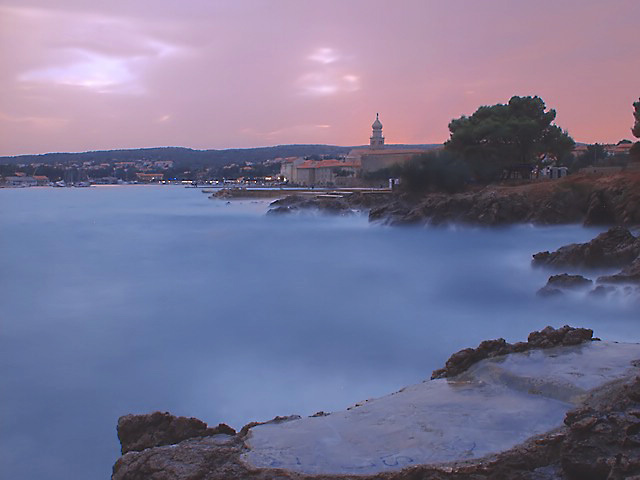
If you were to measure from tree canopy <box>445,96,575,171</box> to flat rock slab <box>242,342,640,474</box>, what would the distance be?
101 feet

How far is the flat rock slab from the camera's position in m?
3.23

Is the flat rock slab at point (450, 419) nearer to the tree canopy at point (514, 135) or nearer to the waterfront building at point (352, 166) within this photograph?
the tree canopy at point (514, 135)

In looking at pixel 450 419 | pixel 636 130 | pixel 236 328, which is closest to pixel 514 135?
pixel 636 130

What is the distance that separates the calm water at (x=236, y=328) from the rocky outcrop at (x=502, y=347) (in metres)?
1.70

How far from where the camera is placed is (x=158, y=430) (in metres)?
3.84

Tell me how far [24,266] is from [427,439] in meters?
17.1

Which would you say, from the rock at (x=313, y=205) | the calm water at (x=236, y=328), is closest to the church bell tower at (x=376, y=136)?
the rock at (x=313, y=205)

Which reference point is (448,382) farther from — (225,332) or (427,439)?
(225,332)

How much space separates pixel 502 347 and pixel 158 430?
2922 mm

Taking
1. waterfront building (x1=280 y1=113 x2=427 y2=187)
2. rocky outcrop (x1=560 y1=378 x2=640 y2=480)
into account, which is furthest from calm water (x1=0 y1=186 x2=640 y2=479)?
waterfront building (x1=280 y1=113 x2=427 y2=187)

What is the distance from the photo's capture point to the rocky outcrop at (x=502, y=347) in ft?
16.0

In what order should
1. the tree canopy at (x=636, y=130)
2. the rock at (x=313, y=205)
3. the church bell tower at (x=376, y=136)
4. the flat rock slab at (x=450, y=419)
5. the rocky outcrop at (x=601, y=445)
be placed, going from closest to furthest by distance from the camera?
1. the rocky outcrop at (x=601, y=445)
2. the flat rock slab at (x=450, y=419)
3. the tree canopy at (x=636, y=130)
4. the rock at (x=313, y=205)
5. the church bell tower at (x=376, y=136)

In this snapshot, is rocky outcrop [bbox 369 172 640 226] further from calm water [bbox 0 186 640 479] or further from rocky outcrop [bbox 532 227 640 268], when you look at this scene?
rocky outcrop [bbox 532 227 640 268]

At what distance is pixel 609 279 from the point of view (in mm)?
9523
